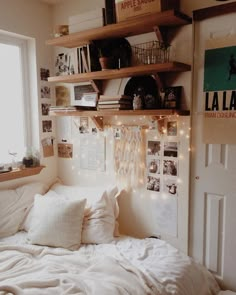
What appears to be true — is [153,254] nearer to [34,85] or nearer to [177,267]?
[177,267]

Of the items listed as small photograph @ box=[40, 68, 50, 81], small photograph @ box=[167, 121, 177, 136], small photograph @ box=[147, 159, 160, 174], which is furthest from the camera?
small photograph @ box=[40, 68, 50, 81]

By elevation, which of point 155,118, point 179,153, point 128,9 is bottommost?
point 179,153

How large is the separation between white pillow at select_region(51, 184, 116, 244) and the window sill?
0.47 m

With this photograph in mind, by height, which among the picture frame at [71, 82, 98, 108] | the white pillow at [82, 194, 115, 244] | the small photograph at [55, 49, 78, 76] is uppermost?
the small photograph at [55, 49, 78, 76]

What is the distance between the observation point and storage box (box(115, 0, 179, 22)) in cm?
181

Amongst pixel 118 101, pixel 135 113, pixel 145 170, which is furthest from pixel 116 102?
pixel 145 170

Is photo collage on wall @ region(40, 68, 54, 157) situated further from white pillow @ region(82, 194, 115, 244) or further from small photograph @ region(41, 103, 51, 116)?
white pillow @ region(82, 194, 115, 244)

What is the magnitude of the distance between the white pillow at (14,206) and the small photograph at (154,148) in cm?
106

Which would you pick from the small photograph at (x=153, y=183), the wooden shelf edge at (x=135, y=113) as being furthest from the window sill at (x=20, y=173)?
the small photograph at (x=153, y=183)

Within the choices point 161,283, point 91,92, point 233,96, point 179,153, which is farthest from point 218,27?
point 161,283

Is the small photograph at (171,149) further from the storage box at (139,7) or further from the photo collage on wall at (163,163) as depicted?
the storage box at (139,7)

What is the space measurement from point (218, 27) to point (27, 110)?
172 cm

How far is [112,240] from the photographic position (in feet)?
7.20

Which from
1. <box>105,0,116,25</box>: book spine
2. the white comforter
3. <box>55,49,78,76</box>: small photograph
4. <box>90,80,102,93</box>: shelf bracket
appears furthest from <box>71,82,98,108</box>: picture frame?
the white comforter
